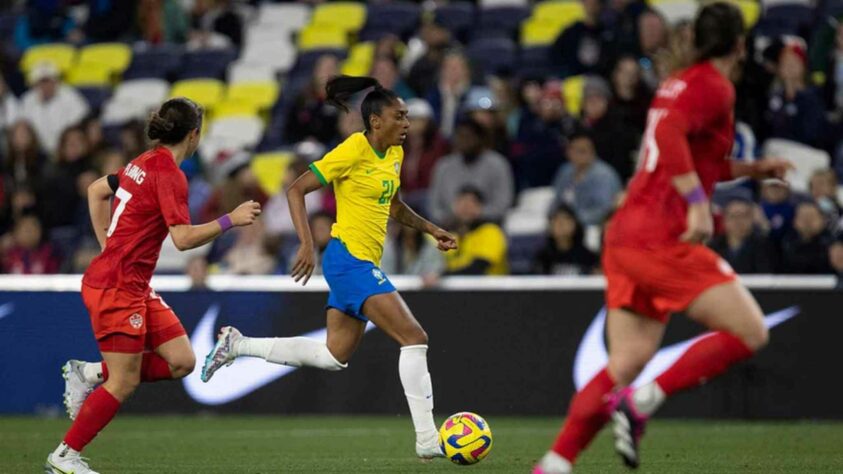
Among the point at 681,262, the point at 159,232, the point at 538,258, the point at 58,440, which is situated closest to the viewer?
the point at 681,262

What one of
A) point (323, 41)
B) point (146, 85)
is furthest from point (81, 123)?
point (323, 41)

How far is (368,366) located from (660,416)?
2.45 metres

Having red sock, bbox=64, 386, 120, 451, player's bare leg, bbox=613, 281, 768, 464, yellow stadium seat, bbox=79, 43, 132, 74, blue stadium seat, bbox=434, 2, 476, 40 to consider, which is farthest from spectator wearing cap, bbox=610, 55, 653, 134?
player's bare leg, bbox=613, 281, 768, 464

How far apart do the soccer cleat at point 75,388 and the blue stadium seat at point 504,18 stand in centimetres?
1056

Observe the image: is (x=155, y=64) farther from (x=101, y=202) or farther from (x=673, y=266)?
(x=673, y=266)

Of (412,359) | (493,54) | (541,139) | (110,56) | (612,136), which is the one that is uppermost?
(412,359)

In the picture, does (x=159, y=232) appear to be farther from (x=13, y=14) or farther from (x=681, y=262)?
(x=13, y=14)

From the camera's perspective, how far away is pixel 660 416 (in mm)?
12688

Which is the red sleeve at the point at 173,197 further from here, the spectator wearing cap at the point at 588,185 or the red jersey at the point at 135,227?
the spectator wearing cap at the point at 588,185

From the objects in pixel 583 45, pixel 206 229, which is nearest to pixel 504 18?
pixel 583 45

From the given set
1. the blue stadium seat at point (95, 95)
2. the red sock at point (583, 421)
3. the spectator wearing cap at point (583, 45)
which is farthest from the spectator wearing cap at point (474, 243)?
the red sock at point (583, 421)

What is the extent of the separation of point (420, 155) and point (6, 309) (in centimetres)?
469

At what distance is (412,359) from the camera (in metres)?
8.77

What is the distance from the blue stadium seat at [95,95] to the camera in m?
19.4
